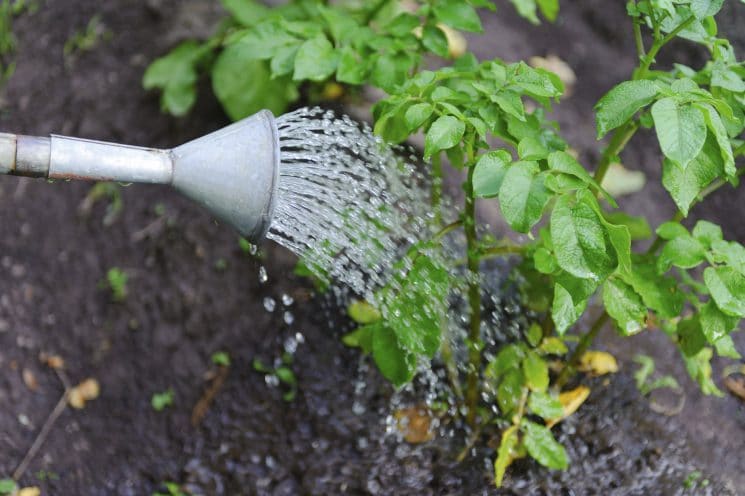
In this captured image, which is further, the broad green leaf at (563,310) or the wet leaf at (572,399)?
the wet leaf at (572,399)

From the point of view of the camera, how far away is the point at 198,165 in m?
1.53

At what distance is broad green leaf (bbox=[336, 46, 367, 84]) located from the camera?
2.04 metres

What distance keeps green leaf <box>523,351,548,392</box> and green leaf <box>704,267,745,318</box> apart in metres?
0.51

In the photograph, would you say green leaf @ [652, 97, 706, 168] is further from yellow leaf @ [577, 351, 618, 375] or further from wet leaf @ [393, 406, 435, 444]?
wet leaf @ [393, 406, 435, 444]

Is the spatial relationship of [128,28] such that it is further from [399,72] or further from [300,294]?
[399,72]

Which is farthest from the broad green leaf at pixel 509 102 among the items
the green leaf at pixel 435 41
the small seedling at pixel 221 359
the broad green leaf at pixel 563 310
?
the small seedling at pixel 221 359

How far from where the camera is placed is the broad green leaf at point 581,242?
1461mm

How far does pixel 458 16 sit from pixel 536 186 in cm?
78

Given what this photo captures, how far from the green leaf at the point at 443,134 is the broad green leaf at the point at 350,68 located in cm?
51

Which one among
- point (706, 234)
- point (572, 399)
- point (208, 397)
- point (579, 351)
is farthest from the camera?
point (208, 397)

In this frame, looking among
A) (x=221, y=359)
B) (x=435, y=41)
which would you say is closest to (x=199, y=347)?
(x=221, y=359)

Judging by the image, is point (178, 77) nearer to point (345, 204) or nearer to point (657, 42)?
point (345, 204)

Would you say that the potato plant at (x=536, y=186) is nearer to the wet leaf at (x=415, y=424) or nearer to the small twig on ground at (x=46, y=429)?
the wet leaf at (x=415, y=424)

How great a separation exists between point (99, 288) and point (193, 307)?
411 millimetres
